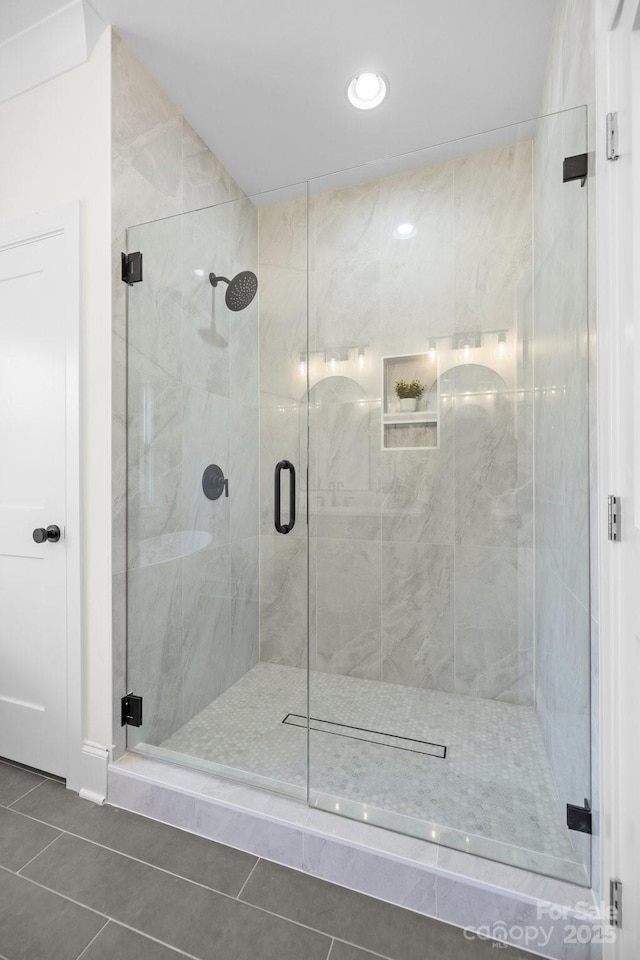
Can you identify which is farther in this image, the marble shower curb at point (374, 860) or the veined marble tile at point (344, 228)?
the veined marble tile at point (344, 228)

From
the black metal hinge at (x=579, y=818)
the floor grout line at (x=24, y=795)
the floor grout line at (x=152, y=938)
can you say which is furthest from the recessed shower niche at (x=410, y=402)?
the floor grout line at (x=24, y=795)

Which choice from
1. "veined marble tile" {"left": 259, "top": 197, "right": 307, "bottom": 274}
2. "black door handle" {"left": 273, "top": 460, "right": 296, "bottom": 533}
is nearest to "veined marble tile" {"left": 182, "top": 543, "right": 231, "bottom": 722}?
"black door handle" {"left": 273, "top": 460, "right": 296, "bottom": 533}

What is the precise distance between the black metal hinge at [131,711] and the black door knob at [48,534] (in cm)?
64

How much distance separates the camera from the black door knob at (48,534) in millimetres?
1624

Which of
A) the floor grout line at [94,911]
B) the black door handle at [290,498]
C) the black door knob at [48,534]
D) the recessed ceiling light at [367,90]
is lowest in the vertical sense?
the floor grout line at [94,911]

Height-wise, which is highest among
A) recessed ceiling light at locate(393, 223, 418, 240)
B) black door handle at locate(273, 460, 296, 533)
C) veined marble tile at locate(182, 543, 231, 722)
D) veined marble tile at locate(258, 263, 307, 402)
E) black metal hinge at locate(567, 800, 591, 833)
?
recessed ceiling light at locate(393, 223, 418, 240)

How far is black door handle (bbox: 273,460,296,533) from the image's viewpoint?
1675 millimetres

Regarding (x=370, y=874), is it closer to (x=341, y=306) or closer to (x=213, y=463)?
(x=213, y=463)

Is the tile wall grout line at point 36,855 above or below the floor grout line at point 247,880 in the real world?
above

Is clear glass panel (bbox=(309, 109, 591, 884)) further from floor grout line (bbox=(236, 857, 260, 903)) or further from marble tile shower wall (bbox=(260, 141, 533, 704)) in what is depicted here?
floor grout line (bbox=(236, 857, 260, 903))

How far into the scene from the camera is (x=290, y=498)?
1687 millimetres

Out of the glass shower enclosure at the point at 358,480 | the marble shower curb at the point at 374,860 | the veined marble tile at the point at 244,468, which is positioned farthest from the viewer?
the veined marble tile at the point at 244,468

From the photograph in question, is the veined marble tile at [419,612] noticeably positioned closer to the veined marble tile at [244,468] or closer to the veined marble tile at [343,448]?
the veined marble tile at [343,448]

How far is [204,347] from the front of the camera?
1.75m
